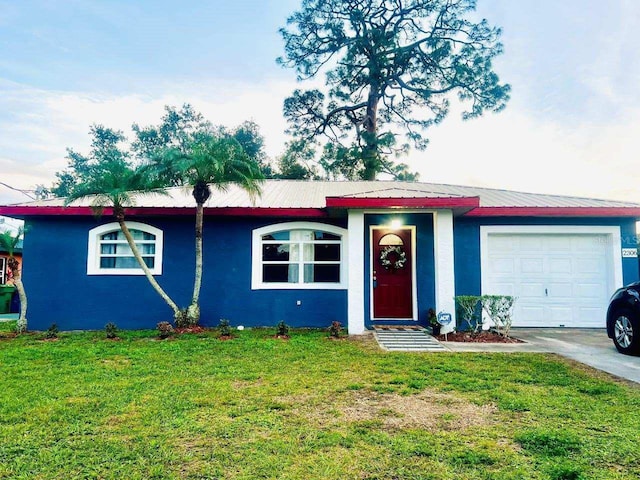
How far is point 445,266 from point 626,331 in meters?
3.05

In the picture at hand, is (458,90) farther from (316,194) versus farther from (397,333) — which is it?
(397,333)

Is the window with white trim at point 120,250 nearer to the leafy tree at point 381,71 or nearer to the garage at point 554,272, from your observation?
the garage at point 554,272

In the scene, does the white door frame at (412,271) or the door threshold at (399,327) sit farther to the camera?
the white door frame at (412,271)

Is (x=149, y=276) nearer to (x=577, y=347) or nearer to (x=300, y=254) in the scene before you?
(x=300, y=254)

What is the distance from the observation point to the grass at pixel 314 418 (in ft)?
8.39

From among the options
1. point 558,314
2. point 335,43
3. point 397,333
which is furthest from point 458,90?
point 397,333

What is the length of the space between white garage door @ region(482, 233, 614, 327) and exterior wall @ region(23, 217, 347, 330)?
3.85m

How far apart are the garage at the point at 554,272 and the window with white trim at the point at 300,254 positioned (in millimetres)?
3525

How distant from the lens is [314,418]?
3.42 metres

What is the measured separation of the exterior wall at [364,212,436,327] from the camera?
8.67 metres

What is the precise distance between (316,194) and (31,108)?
412 inches

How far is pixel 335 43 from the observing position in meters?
21.2

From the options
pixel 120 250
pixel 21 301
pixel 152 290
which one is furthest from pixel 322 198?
pixel 21 301

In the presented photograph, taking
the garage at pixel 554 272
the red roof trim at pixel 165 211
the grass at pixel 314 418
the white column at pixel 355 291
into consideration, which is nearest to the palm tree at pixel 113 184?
the red roof trim at pixel 165 211
